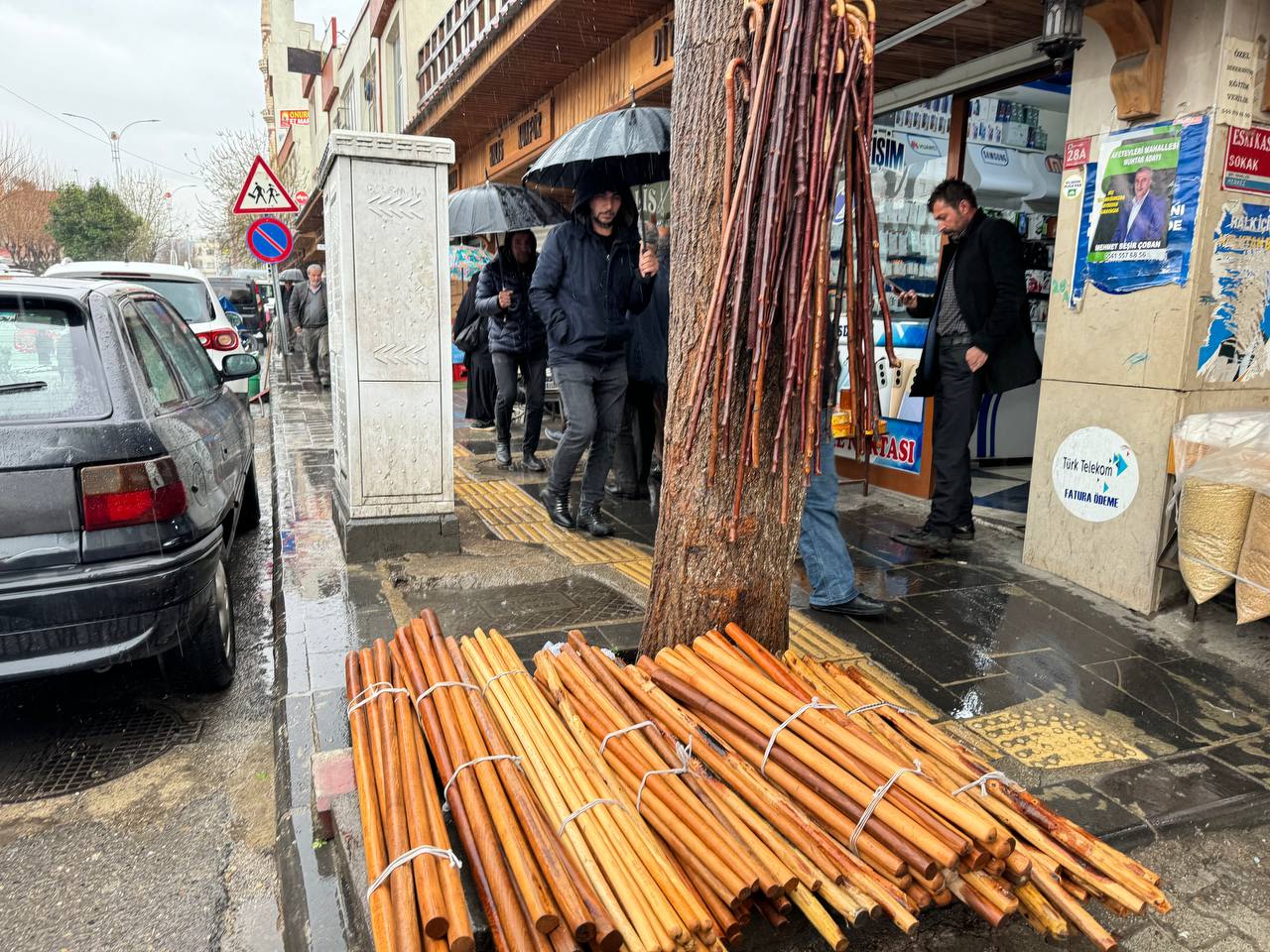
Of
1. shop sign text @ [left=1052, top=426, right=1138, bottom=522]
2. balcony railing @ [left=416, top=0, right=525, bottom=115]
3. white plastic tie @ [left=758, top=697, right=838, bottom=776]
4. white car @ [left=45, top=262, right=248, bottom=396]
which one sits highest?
balcony railing @ [left=416, top=0, right=525, bottom=115]

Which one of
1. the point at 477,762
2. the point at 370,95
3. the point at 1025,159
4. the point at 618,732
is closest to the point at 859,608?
the point at 618,732

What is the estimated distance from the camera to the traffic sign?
1350 cm

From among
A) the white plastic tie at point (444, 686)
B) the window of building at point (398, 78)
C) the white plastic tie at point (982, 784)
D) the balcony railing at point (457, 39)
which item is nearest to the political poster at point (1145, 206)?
the white plastic tie at point (982, 784)

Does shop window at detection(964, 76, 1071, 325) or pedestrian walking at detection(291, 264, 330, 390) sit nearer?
shop window at detection(964, 76, 1071, 325)

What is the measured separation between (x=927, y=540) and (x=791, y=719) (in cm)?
349

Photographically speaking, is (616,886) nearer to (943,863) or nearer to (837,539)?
(943,863)

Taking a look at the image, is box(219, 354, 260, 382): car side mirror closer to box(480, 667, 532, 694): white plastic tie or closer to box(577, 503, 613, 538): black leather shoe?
box(577, 503, 613, 538): black leather shoe

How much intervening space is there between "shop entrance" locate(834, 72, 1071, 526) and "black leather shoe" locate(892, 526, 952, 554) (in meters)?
0.86

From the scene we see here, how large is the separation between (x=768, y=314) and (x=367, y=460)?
331 centimetres

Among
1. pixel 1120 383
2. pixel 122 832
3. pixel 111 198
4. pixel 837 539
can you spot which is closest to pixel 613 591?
pixel 837 539

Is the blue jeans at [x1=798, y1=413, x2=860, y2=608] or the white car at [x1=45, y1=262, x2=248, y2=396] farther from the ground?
the white car at [x1=45, y1=262, x2=248, y2=396]

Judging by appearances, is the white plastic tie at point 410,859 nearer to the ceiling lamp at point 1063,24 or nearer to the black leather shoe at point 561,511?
the black leather shoe at point 561,511

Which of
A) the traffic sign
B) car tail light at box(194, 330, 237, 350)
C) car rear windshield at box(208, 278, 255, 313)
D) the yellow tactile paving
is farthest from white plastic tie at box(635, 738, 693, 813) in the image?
car rear windshield at box(208, 278, 255, 313)

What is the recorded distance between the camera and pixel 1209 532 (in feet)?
12.5
